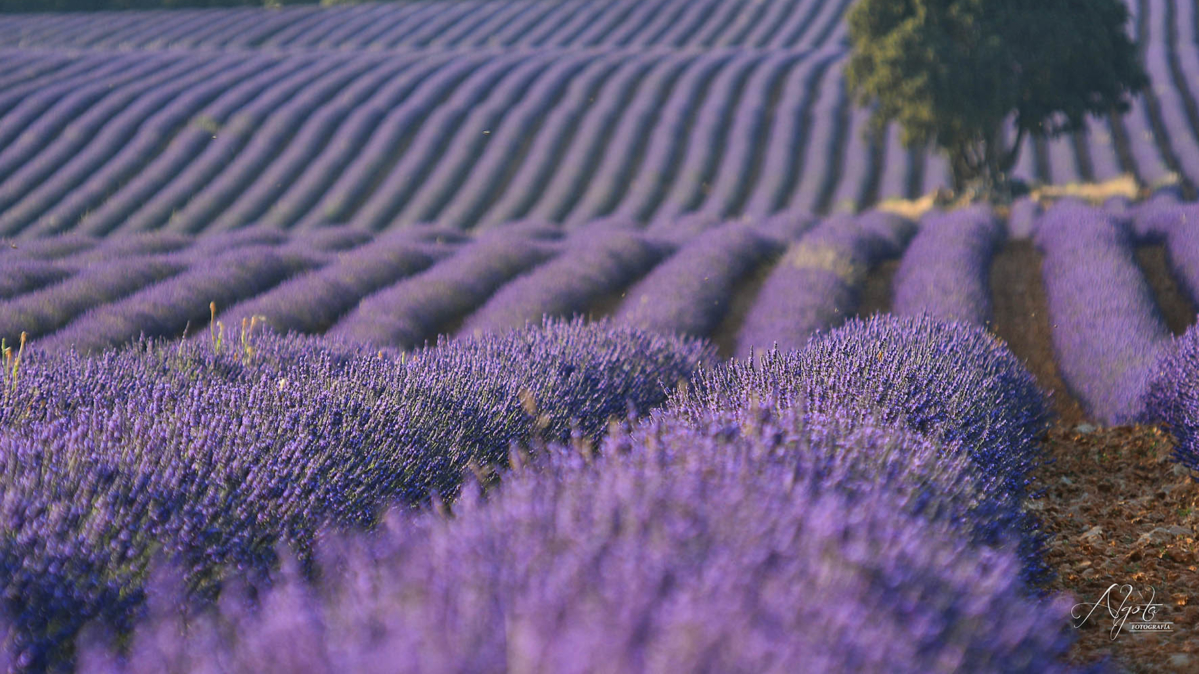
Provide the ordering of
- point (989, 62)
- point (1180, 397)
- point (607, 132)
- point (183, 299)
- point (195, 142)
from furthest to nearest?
point (607, 132)
point (195, 142)
point (989, 62)
point (183, 299)
point (1180, 397)

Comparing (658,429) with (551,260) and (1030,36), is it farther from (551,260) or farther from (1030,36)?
(1030,36)

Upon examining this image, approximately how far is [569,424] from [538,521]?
2.34 meters

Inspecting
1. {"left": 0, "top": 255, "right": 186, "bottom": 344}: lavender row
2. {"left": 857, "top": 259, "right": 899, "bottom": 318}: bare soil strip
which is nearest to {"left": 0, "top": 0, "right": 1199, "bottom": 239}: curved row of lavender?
{"left": 857, "top": 259, "right": 899, "bottom": 318}: bare soil strip

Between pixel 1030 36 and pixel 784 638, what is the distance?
1374 cm

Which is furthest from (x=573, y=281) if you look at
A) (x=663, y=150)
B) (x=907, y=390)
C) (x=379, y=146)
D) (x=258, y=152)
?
(x=258, y=152)

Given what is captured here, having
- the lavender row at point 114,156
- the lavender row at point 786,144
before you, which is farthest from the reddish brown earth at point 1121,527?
the lavender row at point 114,156

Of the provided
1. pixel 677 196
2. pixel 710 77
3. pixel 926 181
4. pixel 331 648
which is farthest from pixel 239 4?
pixel 331 648

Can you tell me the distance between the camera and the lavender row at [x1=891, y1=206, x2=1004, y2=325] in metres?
7.34

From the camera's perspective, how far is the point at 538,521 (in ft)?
6.51

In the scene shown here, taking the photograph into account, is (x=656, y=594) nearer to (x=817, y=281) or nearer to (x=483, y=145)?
(x=817, y=281)

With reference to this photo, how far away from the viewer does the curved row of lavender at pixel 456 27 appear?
2778 cm

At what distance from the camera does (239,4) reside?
114 feet

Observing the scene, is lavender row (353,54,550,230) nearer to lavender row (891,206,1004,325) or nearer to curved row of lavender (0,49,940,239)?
curved row of lavender (0,49,940,239)

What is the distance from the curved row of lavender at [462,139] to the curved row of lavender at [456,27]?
2570 millimetres
